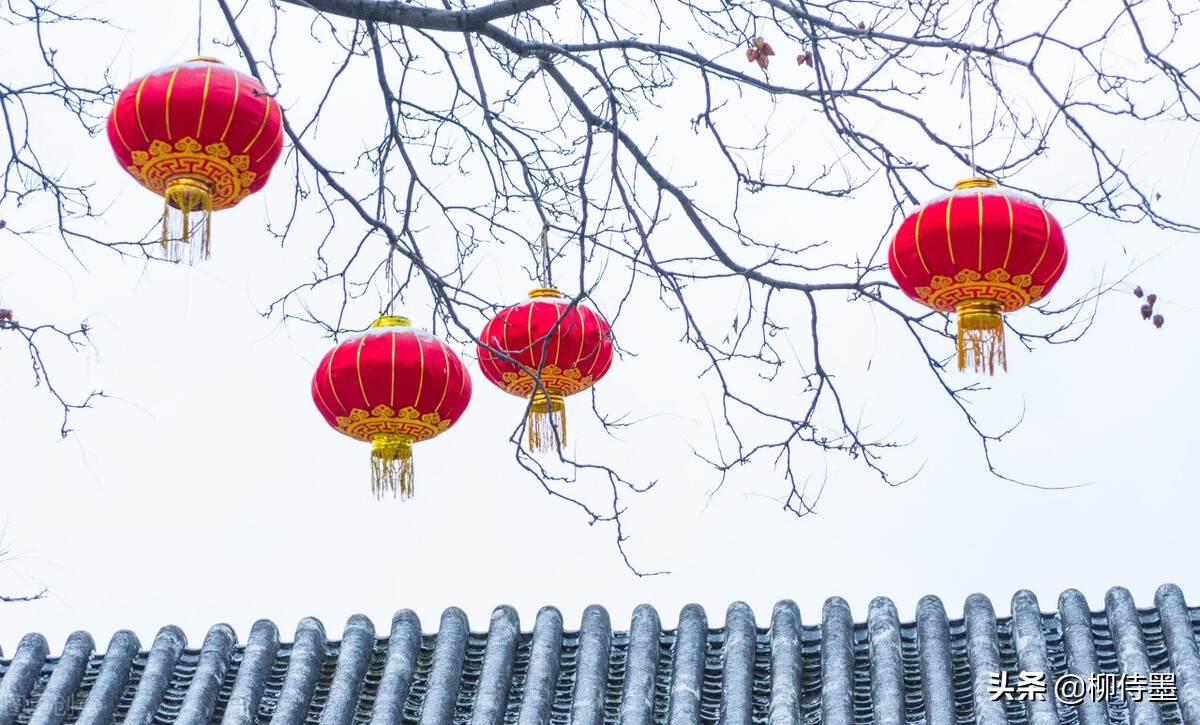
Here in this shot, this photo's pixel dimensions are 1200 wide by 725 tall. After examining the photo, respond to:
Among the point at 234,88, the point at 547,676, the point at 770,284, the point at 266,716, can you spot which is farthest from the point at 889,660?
the point at 234,88

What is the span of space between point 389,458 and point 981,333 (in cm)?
155

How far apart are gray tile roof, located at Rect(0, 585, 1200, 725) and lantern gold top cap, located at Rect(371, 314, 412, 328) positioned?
5.75 feet

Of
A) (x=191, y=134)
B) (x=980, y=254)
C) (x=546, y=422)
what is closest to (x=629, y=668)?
(x=546, y=422)

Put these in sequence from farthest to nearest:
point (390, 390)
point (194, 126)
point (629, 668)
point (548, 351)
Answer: point (629, 668) → point (548, 351) → point (390, 390) → point (194, 126)

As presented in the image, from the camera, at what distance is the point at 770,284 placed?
465 cm

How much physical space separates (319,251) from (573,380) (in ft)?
3.58

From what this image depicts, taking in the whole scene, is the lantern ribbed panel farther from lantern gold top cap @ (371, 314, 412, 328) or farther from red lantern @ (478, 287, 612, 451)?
red lantern @ (478, 287, 612, 451)

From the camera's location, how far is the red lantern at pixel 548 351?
455 cm

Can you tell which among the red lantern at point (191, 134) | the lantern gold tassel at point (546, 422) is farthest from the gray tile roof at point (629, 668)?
the red lantern at point (191, 134)

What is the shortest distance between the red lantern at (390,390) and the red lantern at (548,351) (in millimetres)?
192

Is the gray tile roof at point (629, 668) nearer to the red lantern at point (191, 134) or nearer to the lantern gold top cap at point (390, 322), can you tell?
the lantern gold top cap at point (390, 322)

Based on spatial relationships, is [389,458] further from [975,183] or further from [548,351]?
[975,183]

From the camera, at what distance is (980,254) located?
4.04 metres

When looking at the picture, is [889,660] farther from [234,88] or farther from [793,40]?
[234,88]
